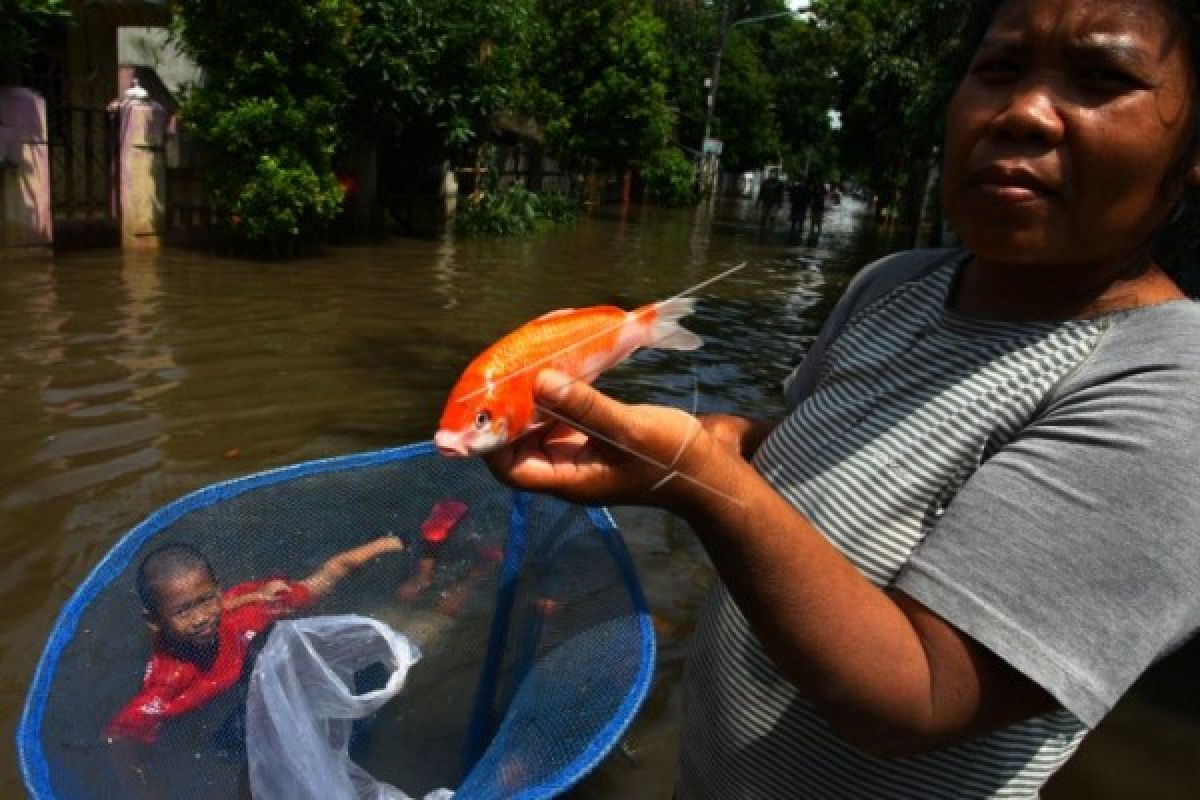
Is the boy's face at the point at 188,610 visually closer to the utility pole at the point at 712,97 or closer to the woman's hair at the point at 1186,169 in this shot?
the woman's hair at the point at 1186,169

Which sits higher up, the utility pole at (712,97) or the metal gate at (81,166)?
the utility pole at (712,97)

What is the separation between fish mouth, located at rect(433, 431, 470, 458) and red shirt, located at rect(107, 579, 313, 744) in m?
1.57

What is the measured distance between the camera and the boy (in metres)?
2.32

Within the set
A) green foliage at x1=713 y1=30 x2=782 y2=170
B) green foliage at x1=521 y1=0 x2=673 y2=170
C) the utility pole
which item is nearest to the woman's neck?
green foliage at x1=521 y1=0 x2=673 y2=170

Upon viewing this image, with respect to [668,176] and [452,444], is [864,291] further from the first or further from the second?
[668,176]

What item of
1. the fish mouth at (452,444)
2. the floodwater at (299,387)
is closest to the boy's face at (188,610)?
the floodwater at (299,387)

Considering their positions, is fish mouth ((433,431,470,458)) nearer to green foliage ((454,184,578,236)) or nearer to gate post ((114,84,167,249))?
gate post ((114,84,167,249))

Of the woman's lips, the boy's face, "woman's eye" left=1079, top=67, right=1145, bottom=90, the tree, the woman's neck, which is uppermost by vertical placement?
the tree

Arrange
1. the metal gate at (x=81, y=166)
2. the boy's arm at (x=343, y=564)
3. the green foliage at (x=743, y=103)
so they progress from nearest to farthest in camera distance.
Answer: the boy's arm at (x=343, y=564) → the metal gate at (x=81, y=166) → the green foliage at (x=743, y=103)

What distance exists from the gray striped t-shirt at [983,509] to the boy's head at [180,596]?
1.48 meters

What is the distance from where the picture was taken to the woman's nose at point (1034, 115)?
1.18 m

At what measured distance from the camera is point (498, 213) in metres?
18.8

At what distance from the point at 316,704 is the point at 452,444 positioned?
1657 millimetres

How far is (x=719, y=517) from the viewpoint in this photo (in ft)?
3.49
